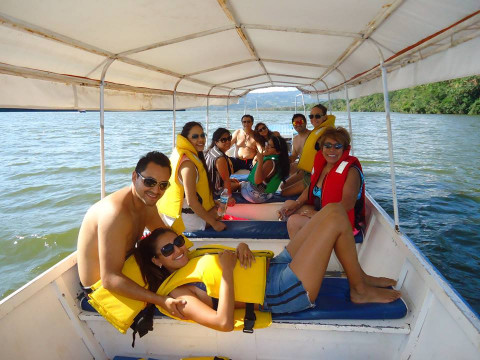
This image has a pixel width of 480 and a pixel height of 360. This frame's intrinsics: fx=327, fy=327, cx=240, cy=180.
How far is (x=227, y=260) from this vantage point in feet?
6.23

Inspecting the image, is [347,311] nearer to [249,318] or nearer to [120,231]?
[249,318]

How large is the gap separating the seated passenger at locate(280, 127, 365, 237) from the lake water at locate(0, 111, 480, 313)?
2.69 m

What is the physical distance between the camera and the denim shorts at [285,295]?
6.29 feet

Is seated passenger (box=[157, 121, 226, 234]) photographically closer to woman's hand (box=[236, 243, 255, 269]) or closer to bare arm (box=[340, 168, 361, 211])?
woman's hand (box=[236, 243, 255, 269])

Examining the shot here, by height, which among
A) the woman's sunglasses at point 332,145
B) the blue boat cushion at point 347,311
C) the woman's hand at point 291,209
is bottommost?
the blue boat cushion at point 347,311

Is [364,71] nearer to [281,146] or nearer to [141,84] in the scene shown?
[281,146]

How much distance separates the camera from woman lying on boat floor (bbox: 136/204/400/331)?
73.0 inches

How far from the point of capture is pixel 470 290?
4.38m

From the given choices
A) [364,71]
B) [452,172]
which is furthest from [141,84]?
[452,172]

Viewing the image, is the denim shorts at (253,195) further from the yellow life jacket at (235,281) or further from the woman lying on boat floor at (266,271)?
the yellow life jacket at (235,281)

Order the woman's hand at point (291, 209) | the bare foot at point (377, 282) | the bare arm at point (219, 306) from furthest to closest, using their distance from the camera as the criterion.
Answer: the woman's hand at point (291, 209), the bare foot at point (377, 282), the bare arm at point (219, 306)

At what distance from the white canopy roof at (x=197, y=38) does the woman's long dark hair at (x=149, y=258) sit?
132 centimetres

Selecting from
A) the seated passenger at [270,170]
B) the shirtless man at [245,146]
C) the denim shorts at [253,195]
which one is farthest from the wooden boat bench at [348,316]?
the shirtless man at [245,146]

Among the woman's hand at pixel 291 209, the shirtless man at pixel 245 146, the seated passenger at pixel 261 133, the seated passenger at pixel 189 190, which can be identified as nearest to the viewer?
the seated passenger at pixel 189 190
